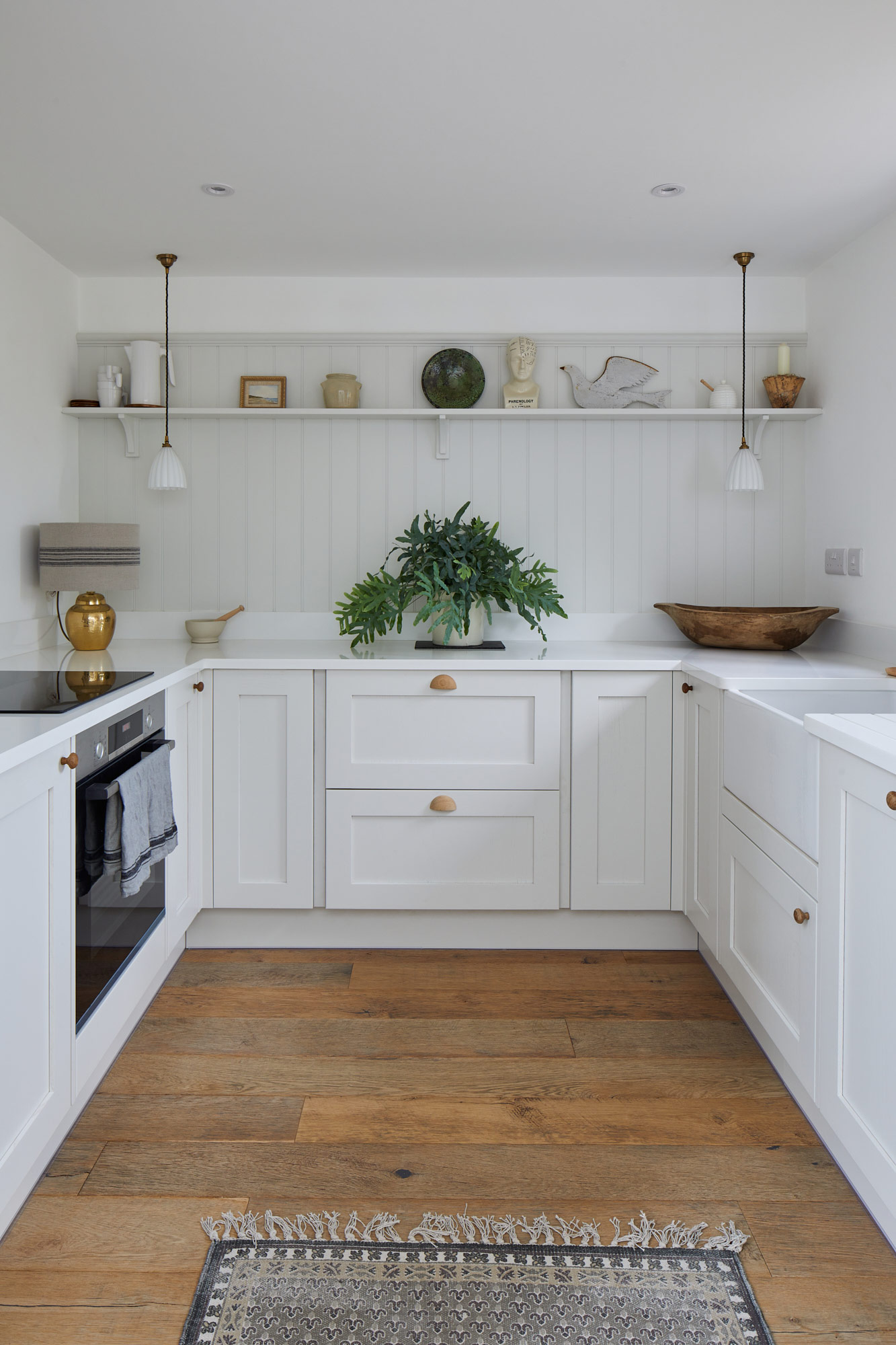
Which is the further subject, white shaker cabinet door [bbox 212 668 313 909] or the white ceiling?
white shaker cabinet door [bbox 212 668 313 909]

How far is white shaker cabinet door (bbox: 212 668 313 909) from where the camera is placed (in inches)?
110

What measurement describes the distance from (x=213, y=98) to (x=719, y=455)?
6.67 feet

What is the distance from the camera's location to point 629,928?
9.57 feet

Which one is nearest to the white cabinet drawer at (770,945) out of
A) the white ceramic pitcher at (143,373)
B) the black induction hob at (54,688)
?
the black induction hob at (54,688)

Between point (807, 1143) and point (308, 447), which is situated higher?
point (308, 447)

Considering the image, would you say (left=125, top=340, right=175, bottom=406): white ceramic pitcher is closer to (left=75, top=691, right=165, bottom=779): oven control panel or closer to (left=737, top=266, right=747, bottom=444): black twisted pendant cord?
(left=737, top=266, right=747, bottom=444): black twisted pendant cord

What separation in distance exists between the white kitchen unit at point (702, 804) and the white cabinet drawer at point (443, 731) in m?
0.39

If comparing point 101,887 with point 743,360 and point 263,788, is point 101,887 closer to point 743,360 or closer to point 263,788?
point 263,788

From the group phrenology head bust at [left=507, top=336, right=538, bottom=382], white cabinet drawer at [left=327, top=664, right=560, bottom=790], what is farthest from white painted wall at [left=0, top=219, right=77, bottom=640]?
phrenology head bust at [left=507, top=336, right=538, bottom=382]

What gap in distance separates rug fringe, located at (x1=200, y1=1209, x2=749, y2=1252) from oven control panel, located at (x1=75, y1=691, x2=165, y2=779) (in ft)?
2.90

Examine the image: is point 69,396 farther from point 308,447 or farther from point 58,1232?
point 58,1232

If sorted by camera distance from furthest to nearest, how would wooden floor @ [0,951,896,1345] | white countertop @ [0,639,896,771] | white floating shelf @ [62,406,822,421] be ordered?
1. white floating shelf @ [62,406,822,421]
2. white countertop @ [0,639,896,771]
3. wooden floor @ [0,951,896,1345]

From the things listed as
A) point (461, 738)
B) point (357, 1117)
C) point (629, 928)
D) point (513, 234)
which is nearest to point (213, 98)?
point (513, 234)

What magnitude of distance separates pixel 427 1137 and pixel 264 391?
247 cm
